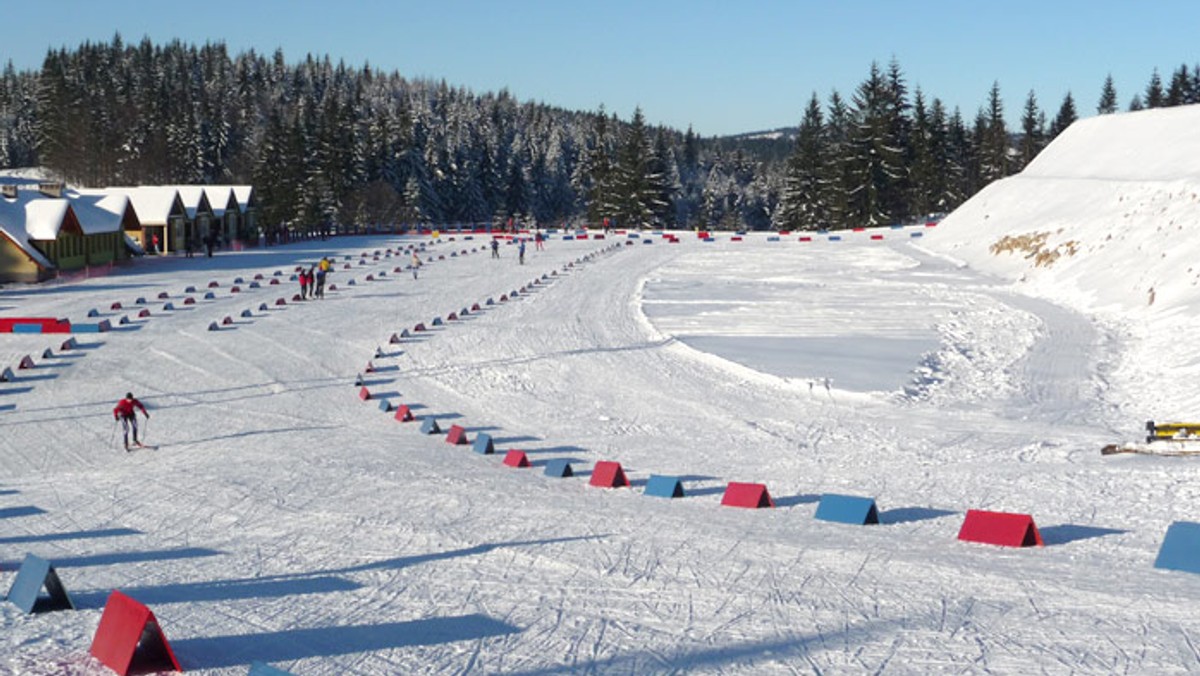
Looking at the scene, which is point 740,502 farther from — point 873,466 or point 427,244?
point 427,244

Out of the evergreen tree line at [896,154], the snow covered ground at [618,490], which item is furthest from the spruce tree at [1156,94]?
the snow covered ground at [618,490]

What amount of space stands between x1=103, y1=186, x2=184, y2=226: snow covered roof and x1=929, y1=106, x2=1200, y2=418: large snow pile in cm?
4487

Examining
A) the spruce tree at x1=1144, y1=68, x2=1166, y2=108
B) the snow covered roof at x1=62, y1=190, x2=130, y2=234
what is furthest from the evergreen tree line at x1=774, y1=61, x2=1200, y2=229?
the snow covered roof at x1=62, y1=190, x2=130, y2=234

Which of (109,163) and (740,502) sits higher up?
(109,163)

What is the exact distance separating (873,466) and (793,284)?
29080 millimetres

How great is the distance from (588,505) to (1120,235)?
3462cm

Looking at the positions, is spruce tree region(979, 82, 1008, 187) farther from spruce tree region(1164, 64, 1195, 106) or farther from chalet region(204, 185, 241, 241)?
chalet region(204, 185, 241, 241)

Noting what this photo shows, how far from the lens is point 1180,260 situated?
35.3 meters

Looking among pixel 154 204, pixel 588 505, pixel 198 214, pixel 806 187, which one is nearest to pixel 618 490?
pixel 588 505

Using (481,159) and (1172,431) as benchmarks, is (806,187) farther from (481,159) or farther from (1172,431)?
(1172,431)

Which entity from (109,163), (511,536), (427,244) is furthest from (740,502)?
(109,163)

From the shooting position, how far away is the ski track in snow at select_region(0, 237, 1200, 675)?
9484mm

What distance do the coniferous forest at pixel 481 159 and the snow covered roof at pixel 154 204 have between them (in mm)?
20889

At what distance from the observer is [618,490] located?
17.0 meters
